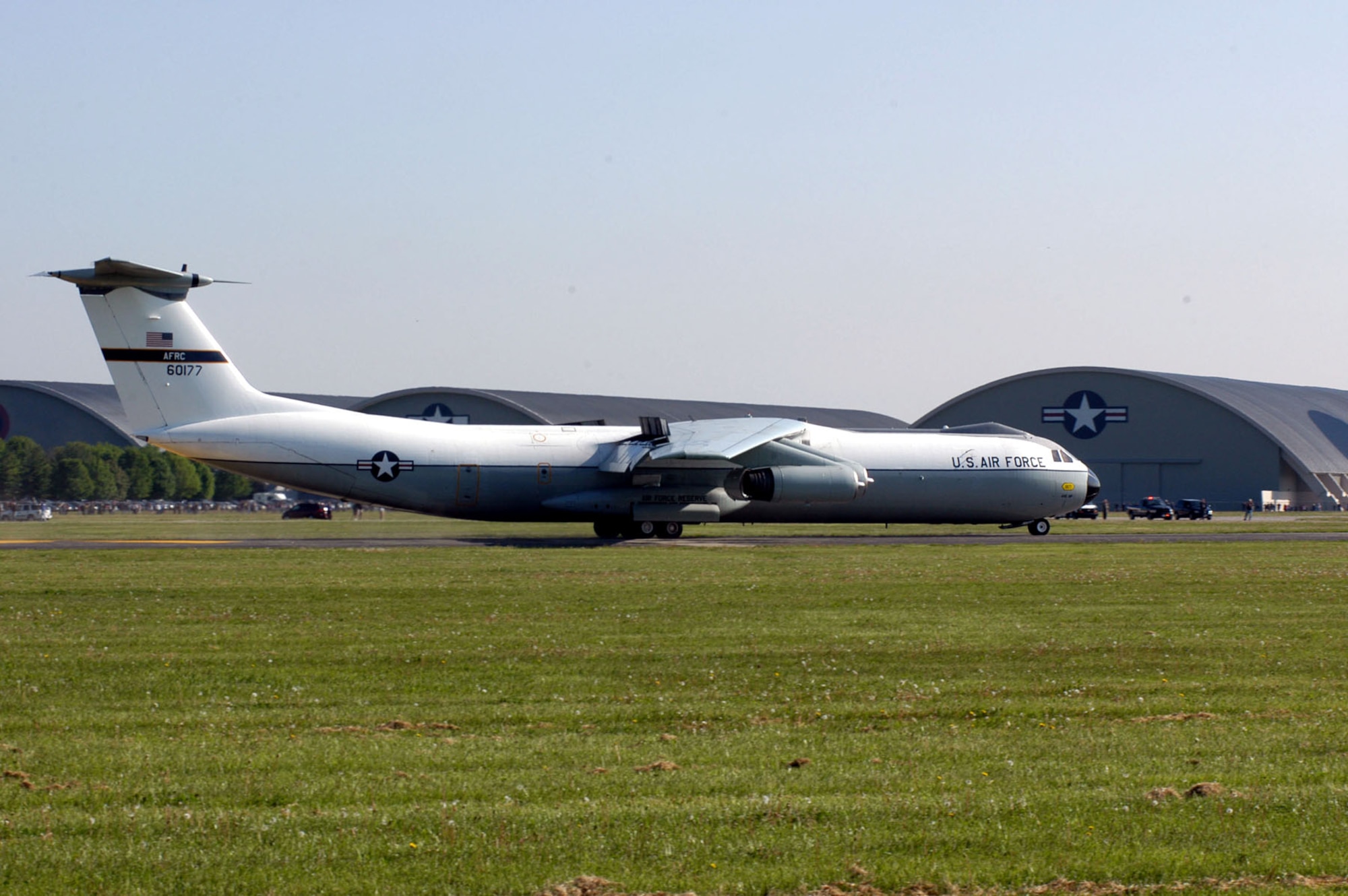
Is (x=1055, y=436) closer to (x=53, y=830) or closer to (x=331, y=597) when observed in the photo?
(x=331, y=597)

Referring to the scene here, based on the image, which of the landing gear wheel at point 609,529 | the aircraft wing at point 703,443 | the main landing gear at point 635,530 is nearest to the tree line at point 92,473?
the landing gear wheel at point 609,529

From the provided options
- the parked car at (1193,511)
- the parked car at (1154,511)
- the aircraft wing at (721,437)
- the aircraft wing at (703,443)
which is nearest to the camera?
the aircraft wing at (721,437)

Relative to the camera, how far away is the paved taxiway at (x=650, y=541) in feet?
126

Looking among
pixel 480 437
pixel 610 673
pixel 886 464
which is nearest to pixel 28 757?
pixel 610 673

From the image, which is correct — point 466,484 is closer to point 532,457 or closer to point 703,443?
point 532,457

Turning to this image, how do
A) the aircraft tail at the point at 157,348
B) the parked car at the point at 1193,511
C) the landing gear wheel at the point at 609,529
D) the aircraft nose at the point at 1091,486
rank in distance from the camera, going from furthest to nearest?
the parked car at the point at 1193,511 → the aircraft nose at the point at 1091,486 → the landing gear wheel at the point at 609,529 → the aircraft tail at the point at 157,348

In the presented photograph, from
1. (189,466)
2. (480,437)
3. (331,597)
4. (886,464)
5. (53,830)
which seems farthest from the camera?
(189,466)

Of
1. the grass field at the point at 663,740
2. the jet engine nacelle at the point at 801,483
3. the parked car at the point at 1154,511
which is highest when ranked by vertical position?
the jet engine nacelle at the point at 801,483

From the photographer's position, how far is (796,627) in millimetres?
18688

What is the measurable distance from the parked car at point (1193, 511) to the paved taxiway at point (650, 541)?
2889 cm

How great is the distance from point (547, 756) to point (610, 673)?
4.30 metres

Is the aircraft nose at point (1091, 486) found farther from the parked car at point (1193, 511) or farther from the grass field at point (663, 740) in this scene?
the parked car at point (1193, 511)

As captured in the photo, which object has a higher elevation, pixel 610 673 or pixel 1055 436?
pixel 1055 436

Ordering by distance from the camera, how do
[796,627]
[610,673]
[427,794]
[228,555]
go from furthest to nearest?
1. [228,555]
2. [796,627]
3. [610,673]
4. [427,794]
